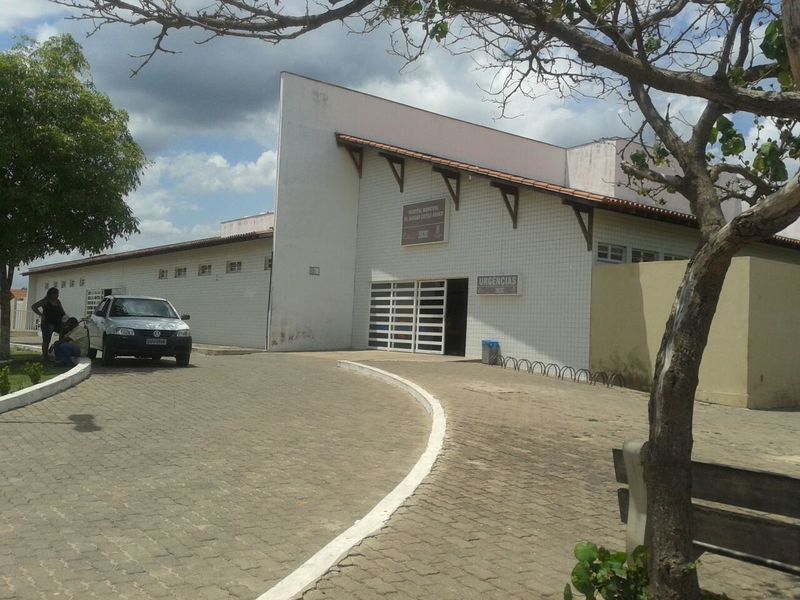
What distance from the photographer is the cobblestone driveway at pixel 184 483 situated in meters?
4.20

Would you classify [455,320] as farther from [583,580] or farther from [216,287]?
[583,580]

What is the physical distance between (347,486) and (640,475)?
3.02 metres

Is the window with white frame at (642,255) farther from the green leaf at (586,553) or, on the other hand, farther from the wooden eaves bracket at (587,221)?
the green leaf at (586,553)

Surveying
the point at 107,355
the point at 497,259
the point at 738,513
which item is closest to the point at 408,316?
the point at 497,259

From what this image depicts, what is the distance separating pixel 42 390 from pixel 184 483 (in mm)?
5201

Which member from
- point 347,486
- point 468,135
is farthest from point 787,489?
point 468,135

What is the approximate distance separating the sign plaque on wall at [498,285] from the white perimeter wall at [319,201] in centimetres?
583

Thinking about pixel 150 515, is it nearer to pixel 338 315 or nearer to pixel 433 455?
pixel 433 455

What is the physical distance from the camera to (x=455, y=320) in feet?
65.5

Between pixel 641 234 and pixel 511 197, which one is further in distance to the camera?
pixel 511 197

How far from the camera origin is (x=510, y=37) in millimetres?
6059

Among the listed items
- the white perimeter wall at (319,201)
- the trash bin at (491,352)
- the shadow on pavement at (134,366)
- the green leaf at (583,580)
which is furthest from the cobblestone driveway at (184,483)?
the white perimeter wall at (319,201)

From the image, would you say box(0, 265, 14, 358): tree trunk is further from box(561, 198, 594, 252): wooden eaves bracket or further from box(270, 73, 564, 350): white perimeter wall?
box(561, 198, 594, 252): wooden eaves bracket

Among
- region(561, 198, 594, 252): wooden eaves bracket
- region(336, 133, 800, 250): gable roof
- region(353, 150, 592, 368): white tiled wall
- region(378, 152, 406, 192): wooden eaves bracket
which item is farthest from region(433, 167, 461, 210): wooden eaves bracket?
region(561, 198, 594, 252): wooden eaves bracket
